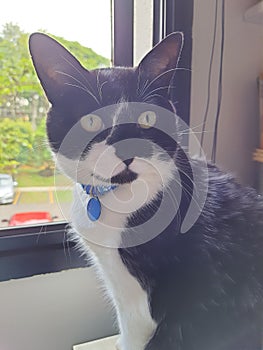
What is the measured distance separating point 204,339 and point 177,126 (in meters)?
0.40

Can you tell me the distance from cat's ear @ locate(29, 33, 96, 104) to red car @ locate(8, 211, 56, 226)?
0.46 m

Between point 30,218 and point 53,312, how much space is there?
0.26m

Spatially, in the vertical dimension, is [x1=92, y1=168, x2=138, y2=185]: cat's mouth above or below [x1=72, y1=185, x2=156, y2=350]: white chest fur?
above

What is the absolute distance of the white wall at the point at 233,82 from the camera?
Answer: 100 cm

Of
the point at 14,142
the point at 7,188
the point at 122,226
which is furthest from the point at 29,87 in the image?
the point at 122,226

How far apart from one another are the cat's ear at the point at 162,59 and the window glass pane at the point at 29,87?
0.29m

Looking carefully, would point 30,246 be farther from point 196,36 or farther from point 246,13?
point 246,13

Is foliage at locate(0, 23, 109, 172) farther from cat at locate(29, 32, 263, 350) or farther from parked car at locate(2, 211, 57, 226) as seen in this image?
cat at locate(29, 32, 263, 350)

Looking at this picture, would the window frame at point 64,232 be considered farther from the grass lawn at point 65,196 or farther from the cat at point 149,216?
the cat at point 149,216

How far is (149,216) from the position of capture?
649 millimetres

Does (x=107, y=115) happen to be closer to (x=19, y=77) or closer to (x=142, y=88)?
(x=142, y=88)

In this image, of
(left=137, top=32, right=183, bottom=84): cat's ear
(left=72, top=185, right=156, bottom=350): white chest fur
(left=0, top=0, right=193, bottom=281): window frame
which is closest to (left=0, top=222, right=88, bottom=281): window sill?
(left=0, top=0, right=193, bottom=281): window frame

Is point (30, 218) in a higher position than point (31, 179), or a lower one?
lower

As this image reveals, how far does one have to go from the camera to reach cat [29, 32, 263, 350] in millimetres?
612
